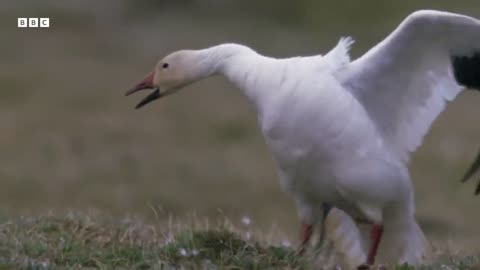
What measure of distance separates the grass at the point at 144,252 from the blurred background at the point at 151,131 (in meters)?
1.16

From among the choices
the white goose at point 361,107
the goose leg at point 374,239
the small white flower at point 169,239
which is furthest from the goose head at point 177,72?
the goose leg at point 374,239

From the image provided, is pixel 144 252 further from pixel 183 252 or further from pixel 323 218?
pixel 323 218

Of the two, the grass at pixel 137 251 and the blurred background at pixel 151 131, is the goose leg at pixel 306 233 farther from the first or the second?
the blurred background at pixel 151 131

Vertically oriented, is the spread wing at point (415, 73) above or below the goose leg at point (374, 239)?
above

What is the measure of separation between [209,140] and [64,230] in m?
11.2

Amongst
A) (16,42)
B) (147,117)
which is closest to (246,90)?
(147,117)

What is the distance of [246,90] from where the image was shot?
25.7 feet

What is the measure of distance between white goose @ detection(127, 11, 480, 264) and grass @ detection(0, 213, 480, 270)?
0.53m

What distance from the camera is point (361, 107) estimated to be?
7875 millimetres

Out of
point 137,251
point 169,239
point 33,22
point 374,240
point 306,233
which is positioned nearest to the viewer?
point 137,251

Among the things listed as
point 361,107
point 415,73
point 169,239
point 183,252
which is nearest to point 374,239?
point 361,107

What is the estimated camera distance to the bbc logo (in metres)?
26.4

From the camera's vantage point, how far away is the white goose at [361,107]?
299 inches

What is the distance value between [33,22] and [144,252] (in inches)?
796
